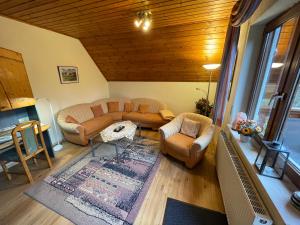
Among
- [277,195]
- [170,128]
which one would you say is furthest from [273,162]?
[170,128]

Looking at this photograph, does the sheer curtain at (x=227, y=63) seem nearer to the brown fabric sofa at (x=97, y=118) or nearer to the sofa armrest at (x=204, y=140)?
the sofa armrest at (x=204, y=140)

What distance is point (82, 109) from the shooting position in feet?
12.2

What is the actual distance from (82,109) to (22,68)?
5.26 feet

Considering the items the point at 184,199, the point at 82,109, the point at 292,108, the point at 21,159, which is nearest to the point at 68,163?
the point at 21,159

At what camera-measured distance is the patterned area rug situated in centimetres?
162

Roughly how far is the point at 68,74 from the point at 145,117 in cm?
228

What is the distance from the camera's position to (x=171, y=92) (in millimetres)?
4215

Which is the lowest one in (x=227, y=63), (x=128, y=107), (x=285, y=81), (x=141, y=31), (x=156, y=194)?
(x=156, y=194)

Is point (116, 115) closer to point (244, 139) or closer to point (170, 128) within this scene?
point (170, 128)

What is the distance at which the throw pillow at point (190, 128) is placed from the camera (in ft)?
8.71

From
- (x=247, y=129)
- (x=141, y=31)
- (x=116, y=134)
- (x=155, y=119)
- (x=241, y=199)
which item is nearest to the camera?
(x=241, y=199)

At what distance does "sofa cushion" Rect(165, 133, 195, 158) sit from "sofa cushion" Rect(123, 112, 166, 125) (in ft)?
3.60

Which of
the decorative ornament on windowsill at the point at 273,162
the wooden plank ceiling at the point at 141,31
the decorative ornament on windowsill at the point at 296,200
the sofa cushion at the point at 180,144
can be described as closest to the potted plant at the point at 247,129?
the decorative ornament on windowsill at the point at 273,162

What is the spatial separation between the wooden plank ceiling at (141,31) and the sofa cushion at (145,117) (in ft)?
3.85
